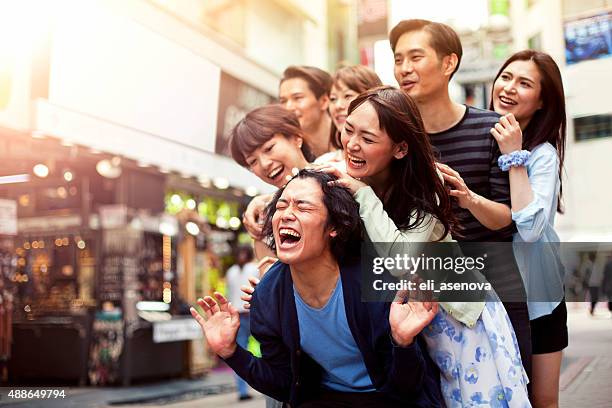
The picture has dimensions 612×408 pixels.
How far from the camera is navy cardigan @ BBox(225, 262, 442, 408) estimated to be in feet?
4.74

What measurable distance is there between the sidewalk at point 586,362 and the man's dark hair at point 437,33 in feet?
2.19

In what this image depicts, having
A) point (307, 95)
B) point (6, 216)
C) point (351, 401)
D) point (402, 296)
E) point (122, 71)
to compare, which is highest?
point (122, 71)

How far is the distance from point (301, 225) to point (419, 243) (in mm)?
250

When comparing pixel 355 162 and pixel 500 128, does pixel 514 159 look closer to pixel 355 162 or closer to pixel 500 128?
pixel 500 128

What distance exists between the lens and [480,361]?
148 centimetres

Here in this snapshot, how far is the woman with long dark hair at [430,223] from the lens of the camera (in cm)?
147

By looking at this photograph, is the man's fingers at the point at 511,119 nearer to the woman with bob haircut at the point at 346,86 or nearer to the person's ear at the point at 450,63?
the person's ear at the point at 450,63

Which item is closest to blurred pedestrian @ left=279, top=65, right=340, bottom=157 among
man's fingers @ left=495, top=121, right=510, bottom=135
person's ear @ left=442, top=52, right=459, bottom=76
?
person's ear @ left=442, top=52, right=459, bottom=76

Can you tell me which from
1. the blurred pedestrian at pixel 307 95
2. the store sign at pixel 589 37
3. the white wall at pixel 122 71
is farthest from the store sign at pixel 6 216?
the store sign at pixel 589 37

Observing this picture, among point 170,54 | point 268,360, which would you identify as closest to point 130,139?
point 170,54

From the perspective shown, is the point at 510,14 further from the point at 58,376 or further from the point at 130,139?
the point at 58,376

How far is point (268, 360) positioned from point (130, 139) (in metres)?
3.29

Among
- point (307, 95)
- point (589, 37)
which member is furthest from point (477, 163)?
Answer: point (307, 95)

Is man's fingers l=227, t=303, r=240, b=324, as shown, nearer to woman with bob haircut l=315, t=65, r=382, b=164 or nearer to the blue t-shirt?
the blue t-shirt
